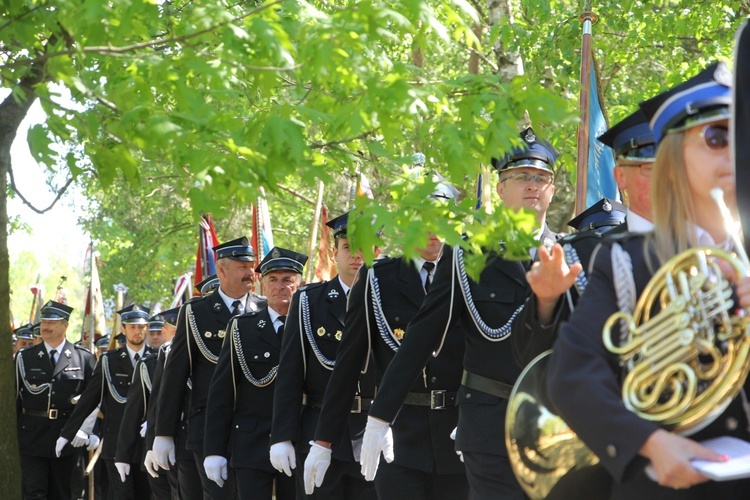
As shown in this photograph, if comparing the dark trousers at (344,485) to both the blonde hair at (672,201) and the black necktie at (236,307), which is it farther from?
the blonde hair at (672,201)

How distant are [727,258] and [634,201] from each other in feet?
3.98

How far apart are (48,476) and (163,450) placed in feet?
17.5

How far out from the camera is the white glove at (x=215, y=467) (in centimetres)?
919

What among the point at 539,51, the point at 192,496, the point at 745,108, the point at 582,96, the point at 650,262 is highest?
the point at 539,51

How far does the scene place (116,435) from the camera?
13852 mm

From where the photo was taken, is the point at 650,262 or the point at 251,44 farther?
the point at 251,44

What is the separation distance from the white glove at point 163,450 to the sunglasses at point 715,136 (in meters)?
7.47

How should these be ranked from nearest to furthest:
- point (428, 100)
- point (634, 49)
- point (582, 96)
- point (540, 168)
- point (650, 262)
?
point (650, 262) < point (428, 100) < point (540, 168) < point (582, 96) < point (634, 49)

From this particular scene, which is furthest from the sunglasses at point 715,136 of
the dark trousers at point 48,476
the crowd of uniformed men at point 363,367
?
the dark trousers at point 48,476

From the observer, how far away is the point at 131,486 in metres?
13.2

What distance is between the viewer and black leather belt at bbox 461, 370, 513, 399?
587 cm

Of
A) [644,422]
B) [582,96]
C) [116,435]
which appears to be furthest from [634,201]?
[116,435]

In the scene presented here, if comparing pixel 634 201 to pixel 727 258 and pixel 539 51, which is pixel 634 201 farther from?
pixel 539 51

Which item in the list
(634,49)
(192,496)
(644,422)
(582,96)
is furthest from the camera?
(634,49)
